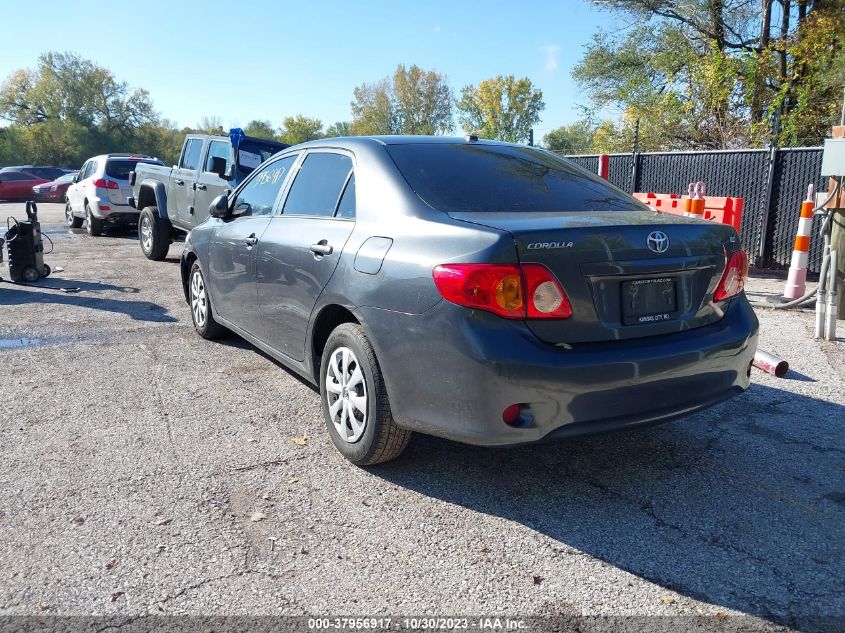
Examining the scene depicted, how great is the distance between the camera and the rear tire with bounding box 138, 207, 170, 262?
1166 cm

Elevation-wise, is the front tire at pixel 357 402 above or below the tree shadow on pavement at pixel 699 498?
above

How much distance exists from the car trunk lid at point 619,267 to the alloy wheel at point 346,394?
3.07 ft

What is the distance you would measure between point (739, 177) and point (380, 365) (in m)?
10.9

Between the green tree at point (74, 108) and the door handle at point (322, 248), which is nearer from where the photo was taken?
the door handle at point (322, 248)

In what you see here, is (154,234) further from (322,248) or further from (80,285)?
(322,248)

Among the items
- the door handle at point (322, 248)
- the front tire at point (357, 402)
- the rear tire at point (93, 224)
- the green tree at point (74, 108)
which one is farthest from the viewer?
the green tree at point (74, 108)

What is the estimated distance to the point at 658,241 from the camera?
10.5 ft

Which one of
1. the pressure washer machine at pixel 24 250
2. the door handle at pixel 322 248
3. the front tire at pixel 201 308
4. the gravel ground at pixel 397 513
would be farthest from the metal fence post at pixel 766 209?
the pressure washer machine at pixel 24 250

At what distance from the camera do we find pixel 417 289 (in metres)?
3.11

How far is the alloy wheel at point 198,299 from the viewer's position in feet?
20.1

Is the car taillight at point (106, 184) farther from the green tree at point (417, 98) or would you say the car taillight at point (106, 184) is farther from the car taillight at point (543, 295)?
the green tree at point (417, 98)

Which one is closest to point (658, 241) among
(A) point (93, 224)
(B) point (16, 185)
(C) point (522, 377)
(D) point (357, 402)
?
(C) point (522, 377)

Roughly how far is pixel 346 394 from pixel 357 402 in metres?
0.13

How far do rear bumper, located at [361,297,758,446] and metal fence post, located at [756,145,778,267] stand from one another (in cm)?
943
